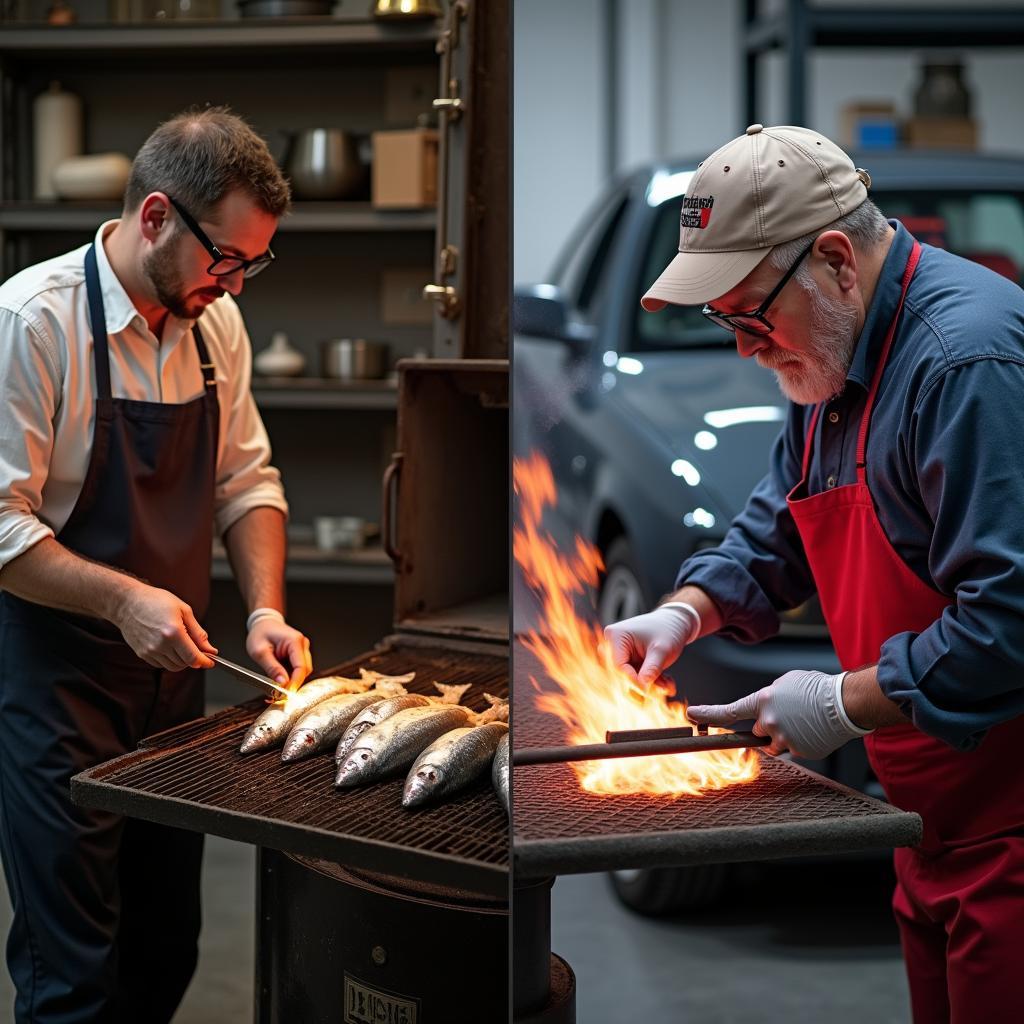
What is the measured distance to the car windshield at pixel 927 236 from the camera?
2045 mm

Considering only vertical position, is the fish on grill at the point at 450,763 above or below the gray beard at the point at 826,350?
below

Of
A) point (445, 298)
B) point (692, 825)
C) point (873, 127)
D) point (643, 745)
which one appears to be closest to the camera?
point (692, 825)

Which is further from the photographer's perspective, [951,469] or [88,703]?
[88,703]

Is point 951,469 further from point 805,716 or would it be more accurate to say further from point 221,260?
point 221,260

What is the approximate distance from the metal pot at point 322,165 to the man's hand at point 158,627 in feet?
1.91

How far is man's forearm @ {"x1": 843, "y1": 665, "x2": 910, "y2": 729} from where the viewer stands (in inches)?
54.6

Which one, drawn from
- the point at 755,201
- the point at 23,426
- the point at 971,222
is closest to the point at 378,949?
the point at 23,426

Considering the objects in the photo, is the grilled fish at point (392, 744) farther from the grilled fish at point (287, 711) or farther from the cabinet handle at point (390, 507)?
the cabinet handle at point (390, 507)

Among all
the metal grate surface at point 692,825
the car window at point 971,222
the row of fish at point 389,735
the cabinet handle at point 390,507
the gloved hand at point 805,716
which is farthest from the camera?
the car window at point 971,222

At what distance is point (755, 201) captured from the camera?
1.44 m

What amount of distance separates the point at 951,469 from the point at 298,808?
81cm

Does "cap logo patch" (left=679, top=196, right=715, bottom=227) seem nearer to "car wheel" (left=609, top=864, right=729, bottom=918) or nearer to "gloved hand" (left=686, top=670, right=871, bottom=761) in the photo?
"gloved hand" (left=686, top=670, right=871, bottom=761)

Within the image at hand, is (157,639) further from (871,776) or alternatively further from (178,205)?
(871,776)

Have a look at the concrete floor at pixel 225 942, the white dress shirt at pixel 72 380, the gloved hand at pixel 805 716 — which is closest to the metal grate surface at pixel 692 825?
the gloved hand at pixel 805 716
